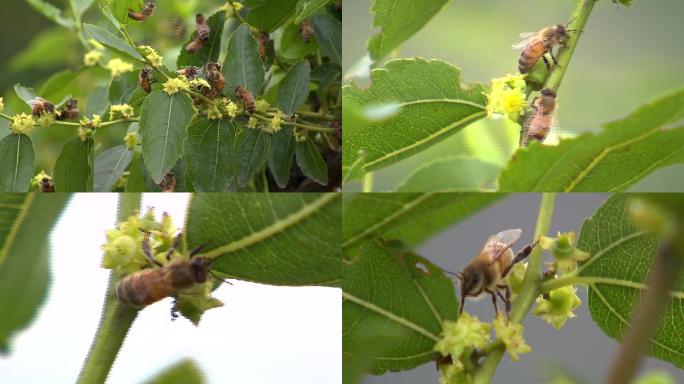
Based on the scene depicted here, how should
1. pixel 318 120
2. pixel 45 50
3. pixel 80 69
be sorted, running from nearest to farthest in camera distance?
pixel 318 120 → pixel 80 69 → pixel 45 50

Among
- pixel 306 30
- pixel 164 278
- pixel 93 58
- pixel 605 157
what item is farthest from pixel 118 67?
pixel 605 157

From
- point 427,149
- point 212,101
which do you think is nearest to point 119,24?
point 212,101

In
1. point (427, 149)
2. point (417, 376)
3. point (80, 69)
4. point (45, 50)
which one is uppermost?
point (45, 50)

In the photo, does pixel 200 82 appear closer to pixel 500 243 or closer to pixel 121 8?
pixel 121 8

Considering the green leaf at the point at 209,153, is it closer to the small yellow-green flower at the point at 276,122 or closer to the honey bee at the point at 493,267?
the small yellow-green flower at the point at 276,122

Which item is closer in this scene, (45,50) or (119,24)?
(119,24)

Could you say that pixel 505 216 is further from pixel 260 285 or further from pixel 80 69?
pixel 80 69

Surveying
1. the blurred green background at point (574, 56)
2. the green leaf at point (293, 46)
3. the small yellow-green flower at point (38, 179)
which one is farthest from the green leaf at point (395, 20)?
the small yellow-green flower at point (38, 179)
